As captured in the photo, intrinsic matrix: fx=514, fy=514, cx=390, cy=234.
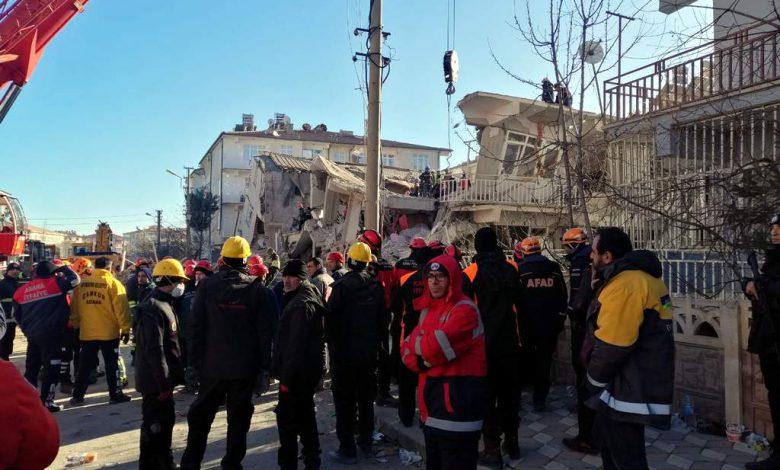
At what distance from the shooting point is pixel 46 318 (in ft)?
21.8

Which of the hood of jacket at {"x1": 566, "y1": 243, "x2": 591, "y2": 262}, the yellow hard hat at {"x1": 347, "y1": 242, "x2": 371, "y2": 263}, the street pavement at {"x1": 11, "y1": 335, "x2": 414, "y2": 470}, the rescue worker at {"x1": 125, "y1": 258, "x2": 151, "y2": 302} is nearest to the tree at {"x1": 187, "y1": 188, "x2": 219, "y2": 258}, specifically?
the rescue worker at {"x1": 125, "y1": 258, "x2": 151, "y2": 302}

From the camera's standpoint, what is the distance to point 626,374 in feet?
9.82

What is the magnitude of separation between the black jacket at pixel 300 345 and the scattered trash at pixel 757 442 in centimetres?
377

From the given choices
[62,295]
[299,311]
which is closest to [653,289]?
[299,311]

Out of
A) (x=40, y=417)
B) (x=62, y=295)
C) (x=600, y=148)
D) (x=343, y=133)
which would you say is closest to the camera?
(x=40, y=417)

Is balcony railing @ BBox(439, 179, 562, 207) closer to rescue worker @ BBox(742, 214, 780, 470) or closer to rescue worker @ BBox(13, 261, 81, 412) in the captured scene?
rescue worker @ BBox(13, 261, 81, 412)

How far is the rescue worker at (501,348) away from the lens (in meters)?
4.34

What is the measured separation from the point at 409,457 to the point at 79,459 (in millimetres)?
3136

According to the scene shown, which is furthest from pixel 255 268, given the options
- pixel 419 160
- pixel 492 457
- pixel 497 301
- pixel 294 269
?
pixel 419 160

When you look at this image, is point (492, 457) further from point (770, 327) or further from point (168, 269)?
point (168, 269)

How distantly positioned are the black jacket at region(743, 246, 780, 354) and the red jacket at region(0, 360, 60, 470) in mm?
4446

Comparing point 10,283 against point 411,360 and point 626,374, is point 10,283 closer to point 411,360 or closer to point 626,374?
point 411,360

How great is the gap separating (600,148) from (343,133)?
48470 mm

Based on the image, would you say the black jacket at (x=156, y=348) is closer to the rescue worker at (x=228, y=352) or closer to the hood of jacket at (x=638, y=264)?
the rescue worker at (x=228, y=352)
